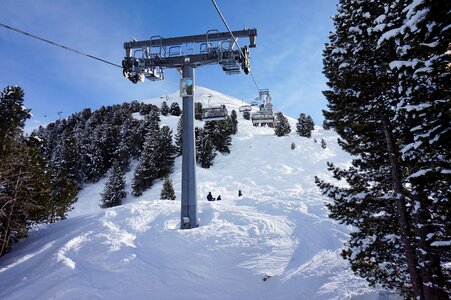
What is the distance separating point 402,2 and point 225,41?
10.2 metres

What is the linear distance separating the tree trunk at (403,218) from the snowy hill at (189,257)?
197 centimetres

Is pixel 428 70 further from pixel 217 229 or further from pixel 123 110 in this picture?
pixel 123 110

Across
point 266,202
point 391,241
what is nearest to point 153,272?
point 391,241

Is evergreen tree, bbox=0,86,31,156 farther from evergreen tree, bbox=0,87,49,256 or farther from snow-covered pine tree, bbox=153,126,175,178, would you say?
snow-covered pine tree, bbox=153,126,175,178

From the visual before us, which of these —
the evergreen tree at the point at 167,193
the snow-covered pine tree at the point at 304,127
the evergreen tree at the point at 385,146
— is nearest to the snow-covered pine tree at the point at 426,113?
the evergreen tree at the point at 385,146

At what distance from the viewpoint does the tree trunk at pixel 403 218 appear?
728cm

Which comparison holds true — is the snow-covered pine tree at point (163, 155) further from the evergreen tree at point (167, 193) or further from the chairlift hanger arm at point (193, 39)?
the chairlift hanger arm at point (193, 39)

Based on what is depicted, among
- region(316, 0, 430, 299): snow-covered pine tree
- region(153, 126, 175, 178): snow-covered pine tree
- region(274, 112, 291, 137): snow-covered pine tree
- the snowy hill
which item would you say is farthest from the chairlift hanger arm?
region(274, 112, 291, 137): snow-covered pine tree

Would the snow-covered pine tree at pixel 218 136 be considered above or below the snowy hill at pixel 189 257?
above

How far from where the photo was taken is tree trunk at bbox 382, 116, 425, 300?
7.28m

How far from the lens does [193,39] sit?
1675 cm

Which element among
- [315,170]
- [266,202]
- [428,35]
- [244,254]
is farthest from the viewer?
[315,170]

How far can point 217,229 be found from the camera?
14.9m

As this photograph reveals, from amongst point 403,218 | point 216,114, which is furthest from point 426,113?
point 216,114
